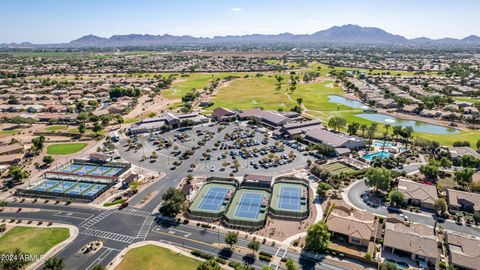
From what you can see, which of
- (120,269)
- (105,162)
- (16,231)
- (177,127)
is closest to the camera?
(120,269)

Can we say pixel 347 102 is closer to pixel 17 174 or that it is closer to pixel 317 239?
pixel 317 239

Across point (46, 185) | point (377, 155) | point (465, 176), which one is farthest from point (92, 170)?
point (465, 176)

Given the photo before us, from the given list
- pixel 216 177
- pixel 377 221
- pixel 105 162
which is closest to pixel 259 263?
pixel 377 221

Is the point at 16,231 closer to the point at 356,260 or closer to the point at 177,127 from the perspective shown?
the point at 356,260

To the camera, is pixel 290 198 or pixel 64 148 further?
pixel 64 148

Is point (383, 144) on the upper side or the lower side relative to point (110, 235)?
upper

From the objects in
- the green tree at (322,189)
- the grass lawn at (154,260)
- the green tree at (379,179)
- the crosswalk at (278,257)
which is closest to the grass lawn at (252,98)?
the green tree at (379,179)

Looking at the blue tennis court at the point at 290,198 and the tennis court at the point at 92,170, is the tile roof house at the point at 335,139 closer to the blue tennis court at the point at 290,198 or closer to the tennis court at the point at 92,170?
the blue tennis court at the point at 290,198
